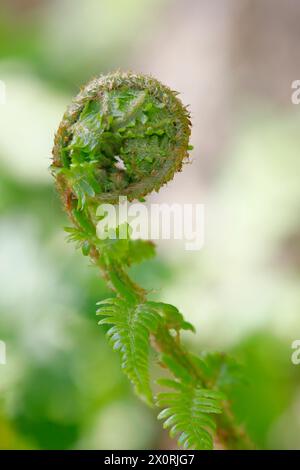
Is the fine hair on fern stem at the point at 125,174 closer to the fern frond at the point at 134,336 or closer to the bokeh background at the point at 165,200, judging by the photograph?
the fern frond at the point at 134,336

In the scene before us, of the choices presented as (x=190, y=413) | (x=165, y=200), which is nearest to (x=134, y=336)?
(x=190, y=413)

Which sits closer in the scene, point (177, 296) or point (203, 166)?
point (177, 296)

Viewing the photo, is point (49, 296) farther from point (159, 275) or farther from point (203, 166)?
point (203, 166)

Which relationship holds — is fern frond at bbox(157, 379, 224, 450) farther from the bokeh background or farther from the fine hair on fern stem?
the bokeh background

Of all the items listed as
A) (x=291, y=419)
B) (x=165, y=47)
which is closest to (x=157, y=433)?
(x=291, y=419)

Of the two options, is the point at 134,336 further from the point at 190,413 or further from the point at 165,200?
the point at 165,200

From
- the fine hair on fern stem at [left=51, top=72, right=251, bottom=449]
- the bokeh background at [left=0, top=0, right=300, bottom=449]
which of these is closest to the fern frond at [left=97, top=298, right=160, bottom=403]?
the fine hair on fern stem at [left=51, top=72, right=251, bottom=449]

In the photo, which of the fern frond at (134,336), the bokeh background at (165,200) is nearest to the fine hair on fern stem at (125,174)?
the fern frond at (134,336)
